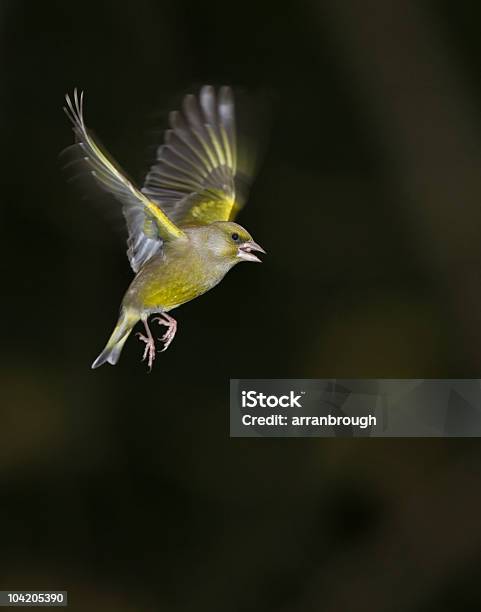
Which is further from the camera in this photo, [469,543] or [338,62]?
[338,62]

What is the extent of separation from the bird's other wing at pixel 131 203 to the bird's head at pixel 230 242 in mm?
51

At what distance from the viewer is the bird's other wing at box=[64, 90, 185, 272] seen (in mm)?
1039

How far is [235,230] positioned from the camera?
4.04ft

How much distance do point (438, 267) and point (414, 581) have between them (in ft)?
1.93

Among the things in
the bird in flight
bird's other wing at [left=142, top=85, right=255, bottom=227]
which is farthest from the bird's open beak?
bird's other wing at [left=142, top=85, right=255, bottom=227]

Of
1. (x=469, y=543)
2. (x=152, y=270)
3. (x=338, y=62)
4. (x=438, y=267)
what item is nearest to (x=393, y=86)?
(x=338, y=62)

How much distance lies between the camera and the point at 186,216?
1.32m

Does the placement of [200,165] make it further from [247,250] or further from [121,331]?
[121,331]

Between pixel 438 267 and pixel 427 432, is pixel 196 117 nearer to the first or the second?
pixel 438 267

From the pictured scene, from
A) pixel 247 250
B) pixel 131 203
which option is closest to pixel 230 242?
pixel 247 250

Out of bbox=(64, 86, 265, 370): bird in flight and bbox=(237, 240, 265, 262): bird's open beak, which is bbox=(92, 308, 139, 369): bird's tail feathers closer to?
bbox=(64, 86, 265, 370): bird in flight

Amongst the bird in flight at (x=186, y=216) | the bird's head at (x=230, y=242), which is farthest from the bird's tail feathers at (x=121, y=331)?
the bird's head at (x=230, y=242)

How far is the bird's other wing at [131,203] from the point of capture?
1039 mm

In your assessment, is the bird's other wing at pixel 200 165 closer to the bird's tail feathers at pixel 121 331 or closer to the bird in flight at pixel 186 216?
the bird in flight at pixel 186 216
